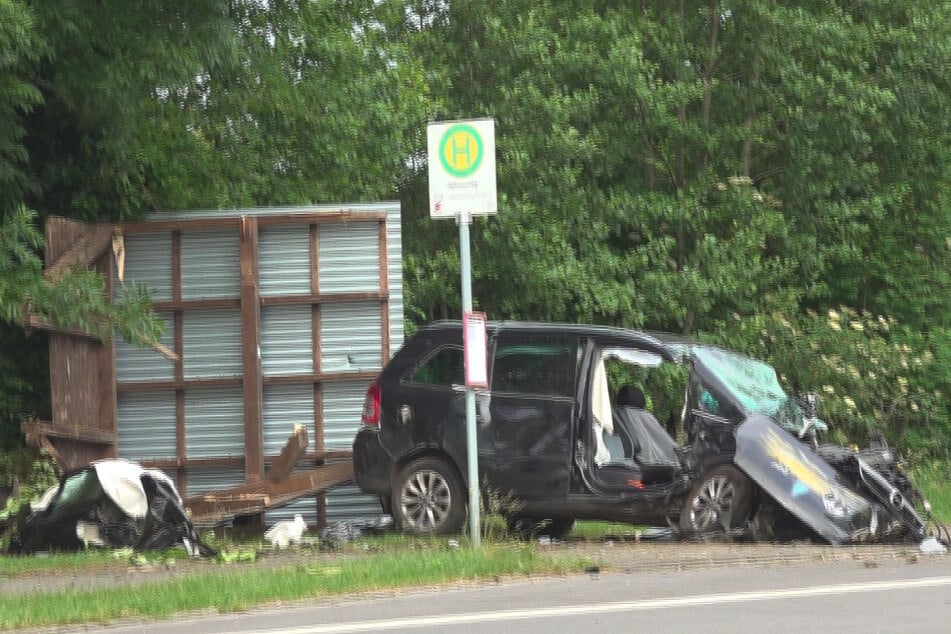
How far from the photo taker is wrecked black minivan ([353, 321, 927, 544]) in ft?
42.3

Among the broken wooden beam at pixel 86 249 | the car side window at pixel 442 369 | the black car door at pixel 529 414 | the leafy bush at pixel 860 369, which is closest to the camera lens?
the black car door at pixel 529 414

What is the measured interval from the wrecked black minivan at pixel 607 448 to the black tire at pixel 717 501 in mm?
Result: 11

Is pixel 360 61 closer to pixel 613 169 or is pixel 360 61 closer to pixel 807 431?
pixel 613 169

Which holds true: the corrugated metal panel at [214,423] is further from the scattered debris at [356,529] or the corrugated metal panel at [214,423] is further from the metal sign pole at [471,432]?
the metal sign pole at [471,432]

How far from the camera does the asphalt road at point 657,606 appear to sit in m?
8.48

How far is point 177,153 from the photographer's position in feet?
64.2

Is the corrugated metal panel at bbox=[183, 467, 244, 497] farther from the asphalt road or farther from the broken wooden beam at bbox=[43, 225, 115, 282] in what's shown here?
the asphalt road

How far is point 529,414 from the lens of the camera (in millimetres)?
13930

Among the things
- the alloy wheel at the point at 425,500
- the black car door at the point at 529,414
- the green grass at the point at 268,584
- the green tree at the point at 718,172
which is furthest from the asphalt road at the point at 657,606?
the green tree at the point at 718,172

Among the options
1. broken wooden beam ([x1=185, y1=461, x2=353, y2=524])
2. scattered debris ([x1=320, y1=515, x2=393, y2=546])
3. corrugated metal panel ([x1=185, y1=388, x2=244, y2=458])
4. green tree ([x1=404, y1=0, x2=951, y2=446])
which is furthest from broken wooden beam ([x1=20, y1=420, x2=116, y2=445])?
green tree ([x1=404, y1=0, x2=951, y2=446])

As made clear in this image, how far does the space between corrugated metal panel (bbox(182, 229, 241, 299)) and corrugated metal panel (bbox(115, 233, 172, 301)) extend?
0.64ft

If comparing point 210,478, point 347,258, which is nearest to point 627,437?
point 347,258

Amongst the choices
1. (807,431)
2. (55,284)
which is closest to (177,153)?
(55,284)

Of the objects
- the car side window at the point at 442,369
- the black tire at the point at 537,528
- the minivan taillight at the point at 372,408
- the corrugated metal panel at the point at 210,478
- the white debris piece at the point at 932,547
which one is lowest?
the black tire at the point at 537,528
